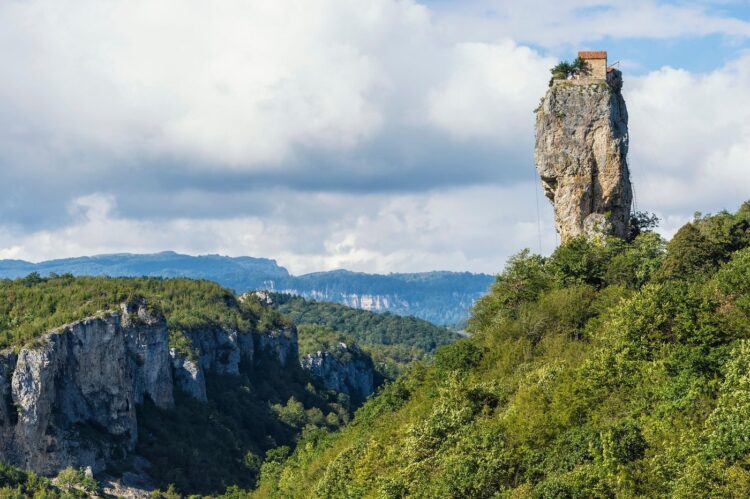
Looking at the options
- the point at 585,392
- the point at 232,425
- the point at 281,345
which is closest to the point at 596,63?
the point at 585,392

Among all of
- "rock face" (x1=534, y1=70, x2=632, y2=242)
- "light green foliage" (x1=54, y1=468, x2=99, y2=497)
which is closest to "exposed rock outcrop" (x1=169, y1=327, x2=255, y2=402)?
"light green foliage" (x1=54, y1=468, x2=99, y2=497)

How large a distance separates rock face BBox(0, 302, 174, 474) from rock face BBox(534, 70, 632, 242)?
6330 cm

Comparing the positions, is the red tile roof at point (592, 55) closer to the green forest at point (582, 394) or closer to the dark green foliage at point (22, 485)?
the green forest at point (582, 394)

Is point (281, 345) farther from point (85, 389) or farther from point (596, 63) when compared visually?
point (596, 63)

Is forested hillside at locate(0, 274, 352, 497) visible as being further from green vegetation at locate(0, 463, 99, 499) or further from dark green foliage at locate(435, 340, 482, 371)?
dark green foliage at locate(435, 340, 482, 371)

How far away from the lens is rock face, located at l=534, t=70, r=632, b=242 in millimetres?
71875

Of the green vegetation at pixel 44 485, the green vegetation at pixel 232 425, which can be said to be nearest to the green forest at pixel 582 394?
the green vegetation at pixel 44 485

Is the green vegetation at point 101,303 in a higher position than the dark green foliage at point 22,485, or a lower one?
higher

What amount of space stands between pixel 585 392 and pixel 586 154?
27.1 meters

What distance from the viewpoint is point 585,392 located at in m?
48.7

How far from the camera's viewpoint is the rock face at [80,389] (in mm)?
111562

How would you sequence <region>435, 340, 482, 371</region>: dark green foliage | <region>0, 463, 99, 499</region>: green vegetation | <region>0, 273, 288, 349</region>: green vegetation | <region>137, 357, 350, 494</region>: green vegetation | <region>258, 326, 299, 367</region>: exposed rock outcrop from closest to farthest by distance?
<region>435, 340, 482, 371</region>: dark green foliage, <region>0, 463, 99, 499</region>: green vegetation, <region>0, 273, 288, 349</region>: green vegetation, <region>137, 357, 350, 494</region>: green vegetation, <region>258, 326, 299, 367</region>: exposed rock outcrop

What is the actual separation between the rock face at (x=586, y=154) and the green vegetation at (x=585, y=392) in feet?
7.46

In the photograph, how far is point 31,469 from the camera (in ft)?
362
